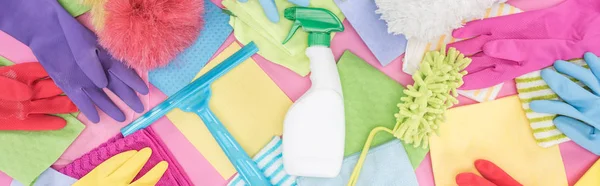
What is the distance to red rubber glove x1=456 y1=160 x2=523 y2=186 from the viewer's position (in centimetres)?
76

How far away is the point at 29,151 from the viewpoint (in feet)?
2.55

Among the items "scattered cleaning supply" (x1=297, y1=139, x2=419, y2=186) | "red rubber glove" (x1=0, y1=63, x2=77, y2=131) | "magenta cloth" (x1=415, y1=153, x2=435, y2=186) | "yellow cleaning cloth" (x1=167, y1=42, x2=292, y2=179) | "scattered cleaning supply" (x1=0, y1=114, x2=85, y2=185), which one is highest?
"red rubber glove" (x1=0, y1=63, x2=77, y2=131)

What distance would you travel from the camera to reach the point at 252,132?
792 millimetres

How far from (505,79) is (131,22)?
528 mm

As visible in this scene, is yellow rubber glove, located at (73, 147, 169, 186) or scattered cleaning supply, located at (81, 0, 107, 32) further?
yellow rubber glove, located at (73, 147, 169, 186)

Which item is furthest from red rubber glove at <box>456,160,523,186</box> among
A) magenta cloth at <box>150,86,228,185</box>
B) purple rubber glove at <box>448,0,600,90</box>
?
magenta cloth at <box>150,86,228,185</box>

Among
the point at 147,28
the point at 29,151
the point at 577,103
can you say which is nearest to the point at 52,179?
the point at 29,151

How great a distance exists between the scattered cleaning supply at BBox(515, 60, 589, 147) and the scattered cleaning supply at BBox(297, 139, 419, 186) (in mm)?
194

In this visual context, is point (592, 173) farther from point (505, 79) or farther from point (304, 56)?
point (304, 56)

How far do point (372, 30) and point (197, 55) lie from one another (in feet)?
0.87

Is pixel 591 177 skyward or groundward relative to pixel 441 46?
groundward

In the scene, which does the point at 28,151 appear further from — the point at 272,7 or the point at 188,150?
the point at 272,7

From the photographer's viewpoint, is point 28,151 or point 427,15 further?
point 28,151

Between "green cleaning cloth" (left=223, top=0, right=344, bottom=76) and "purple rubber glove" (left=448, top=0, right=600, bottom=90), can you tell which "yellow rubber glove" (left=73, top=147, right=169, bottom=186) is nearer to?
"green cleaning cloth" (left=223, top=0, right=344, bottom=76)
